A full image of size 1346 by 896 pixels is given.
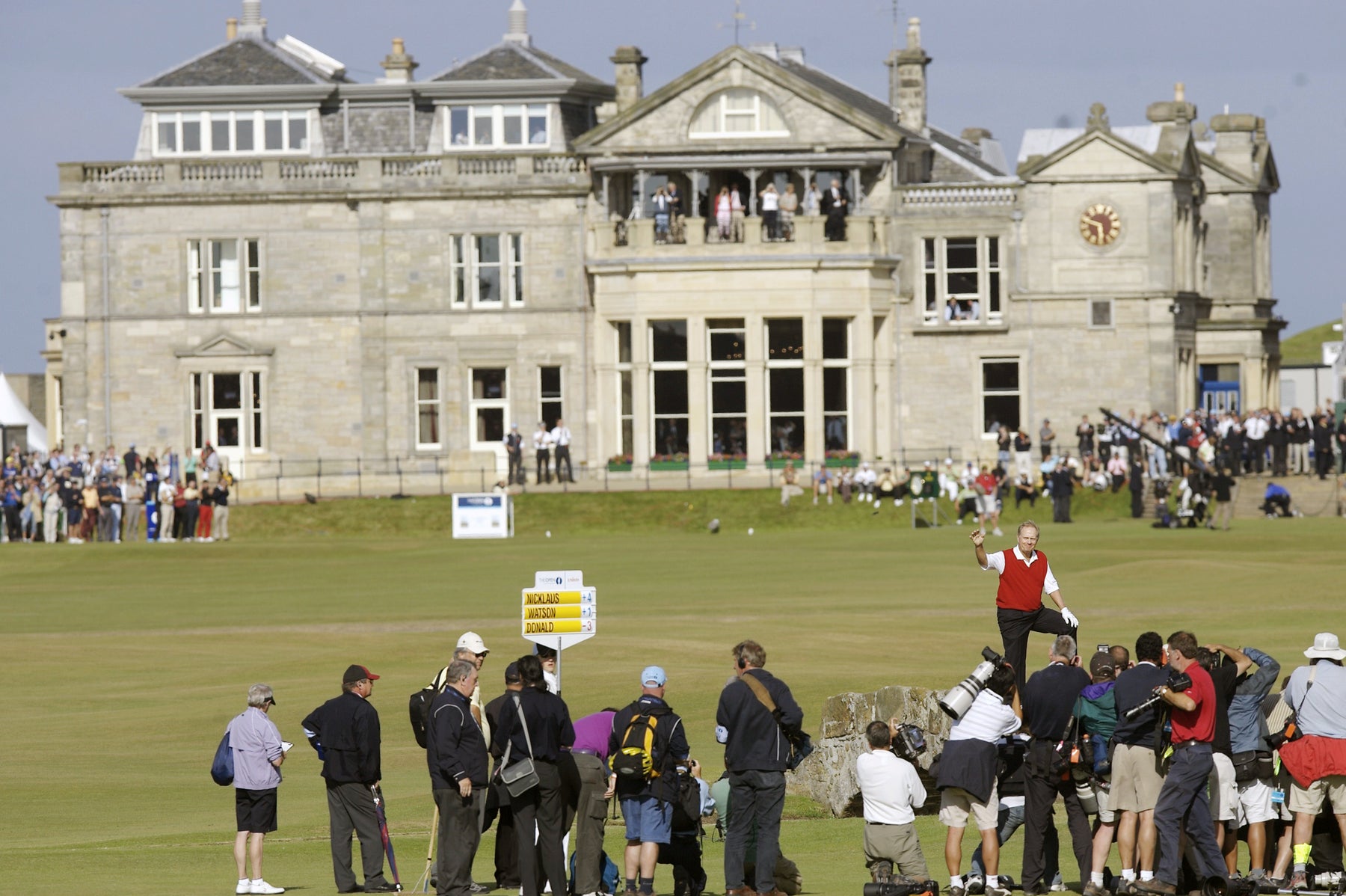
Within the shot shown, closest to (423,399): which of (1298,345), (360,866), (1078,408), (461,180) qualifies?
(461,180)

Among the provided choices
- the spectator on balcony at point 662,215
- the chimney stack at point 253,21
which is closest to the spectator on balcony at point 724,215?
the spectator on balcony at point 662,215

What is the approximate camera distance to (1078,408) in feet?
186

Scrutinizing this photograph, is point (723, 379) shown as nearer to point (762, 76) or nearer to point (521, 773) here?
point (762, 76)

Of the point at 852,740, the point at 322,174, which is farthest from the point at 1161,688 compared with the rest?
the point at 322,174

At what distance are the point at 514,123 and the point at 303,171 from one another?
6079 millimetres

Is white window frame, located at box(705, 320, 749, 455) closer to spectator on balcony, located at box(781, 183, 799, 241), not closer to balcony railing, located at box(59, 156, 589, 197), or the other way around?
spectator on balcony, located at box(781, 183, 799, 241)

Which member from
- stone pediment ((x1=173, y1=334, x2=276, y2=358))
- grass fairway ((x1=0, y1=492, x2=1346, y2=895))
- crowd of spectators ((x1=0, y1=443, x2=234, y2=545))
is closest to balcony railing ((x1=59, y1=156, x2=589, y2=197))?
stone pediment ((x1=173, y1=334, x2=276, y2=358))

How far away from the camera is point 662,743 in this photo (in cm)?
1514

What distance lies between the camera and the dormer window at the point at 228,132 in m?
60.4

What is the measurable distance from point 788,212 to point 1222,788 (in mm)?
41972

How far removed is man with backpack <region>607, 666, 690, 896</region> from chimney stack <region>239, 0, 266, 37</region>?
2113 inches

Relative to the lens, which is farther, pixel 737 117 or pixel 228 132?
pixel 228 132

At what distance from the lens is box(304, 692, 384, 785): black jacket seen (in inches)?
632

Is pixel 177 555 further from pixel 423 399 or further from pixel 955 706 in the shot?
pixel 955 706
